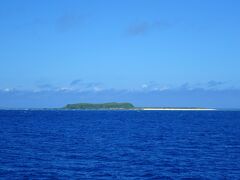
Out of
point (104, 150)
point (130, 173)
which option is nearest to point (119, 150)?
point (104, 150)

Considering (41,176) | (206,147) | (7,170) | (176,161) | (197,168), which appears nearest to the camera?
(41,176)

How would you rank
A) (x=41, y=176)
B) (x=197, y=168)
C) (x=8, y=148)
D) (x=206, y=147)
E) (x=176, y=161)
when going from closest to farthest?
(x=41, y=176) < (x=197, y=168) < (x=176, y=161) < (x=8, y=148) < (x=206, y=147)

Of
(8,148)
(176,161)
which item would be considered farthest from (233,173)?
(8,148)

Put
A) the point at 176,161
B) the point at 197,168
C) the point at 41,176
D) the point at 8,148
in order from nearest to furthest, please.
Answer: the point at 41,176 → the point at 197,168 → the point at 176,161 → the point at 8,148

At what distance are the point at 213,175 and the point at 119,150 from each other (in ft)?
70.1

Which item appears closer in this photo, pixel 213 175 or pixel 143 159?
pixel 213 175

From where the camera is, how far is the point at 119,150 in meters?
60.9

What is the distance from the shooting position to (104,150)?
60.8 meters

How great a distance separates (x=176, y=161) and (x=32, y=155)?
1843cm

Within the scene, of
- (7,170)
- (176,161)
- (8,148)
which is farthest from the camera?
(8,148)

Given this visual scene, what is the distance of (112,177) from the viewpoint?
39938mm

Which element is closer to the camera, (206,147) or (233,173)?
(233,173)

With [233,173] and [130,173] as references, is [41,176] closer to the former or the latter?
[130,173]

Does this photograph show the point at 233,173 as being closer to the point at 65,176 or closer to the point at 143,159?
the point at 143,159
